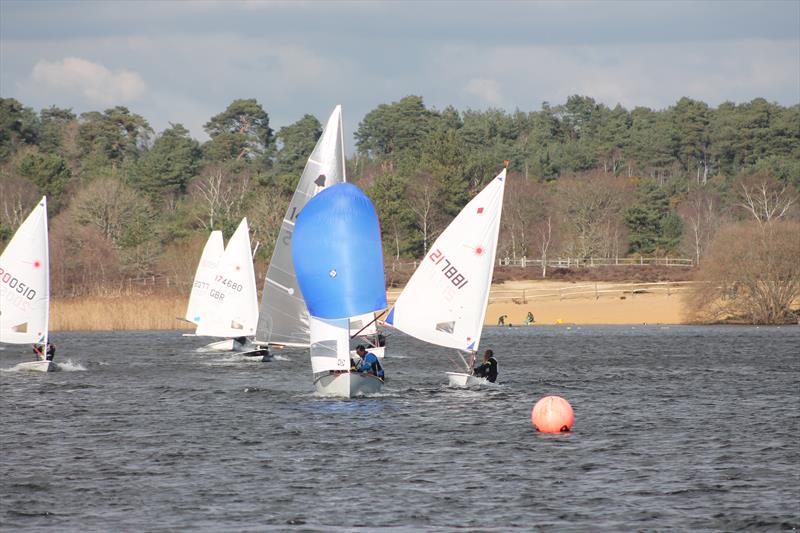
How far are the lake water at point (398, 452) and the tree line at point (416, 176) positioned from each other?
44.7m

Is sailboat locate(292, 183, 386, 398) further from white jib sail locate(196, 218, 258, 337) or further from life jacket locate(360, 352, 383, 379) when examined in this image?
white jib sail locate(196, 218, 258, 337)

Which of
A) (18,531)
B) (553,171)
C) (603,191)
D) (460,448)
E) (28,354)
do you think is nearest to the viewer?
(18,531)

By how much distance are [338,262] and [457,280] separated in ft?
16.1

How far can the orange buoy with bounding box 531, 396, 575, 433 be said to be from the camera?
101 ft

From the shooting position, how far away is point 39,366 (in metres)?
48.0

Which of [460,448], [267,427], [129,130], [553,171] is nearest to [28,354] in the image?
[267,427]

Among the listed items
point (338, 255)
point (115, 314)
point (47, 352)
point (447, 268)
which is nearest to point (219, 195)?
point (115, 314)

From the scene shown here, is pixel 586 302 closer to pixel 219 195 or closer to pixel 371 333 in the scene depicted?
pixel 219 195

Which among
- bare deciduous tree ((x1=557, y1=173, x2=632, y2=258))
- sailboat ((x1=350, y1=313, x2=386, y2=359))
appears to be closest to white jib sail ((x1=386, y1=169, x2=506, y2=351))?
sailboat ((x1=350, y1=313, x2=386, y2=359))

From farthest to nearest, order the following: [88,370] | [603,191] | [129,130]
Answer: [129,130]
[603,191]
[88,370]

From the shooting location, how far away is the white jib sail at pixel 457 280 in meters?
38.1

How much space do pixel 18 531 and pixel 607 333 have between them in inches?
2503

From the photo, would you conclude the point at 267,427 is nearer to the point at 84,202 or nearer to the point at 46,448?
the point at 46,448

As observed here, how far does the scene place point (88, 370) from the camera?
50.1m
